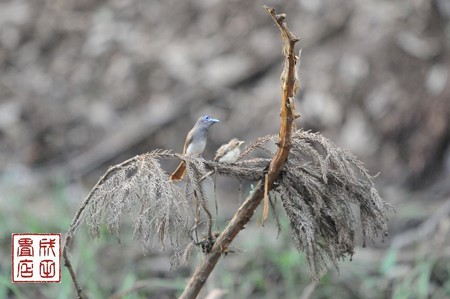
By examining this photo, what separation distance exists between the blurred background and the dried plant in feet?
6.65

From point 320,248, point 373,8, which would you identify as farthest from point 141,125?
point 320,248

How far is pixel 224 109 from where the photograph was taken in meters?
7.21

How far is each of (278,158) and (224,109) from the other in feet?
16.5

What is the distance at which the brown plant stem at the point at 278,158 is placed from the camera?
81.7 inches

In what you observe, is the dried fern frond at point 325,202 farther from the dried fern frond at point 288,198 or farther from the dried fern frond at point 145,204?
the dried fern frond at point 145,204

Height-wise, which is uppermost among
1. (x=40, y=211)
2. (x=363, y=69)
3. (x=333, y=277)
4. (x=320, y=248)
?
(x=363, y=69)

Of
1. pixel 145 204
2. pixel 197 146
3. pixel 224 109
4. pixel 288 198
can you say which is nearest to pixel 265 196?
pixel 288 198

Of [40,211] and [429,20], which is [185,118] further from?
[429,20]

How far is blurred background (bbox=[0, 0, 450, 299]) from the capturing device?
495 cm

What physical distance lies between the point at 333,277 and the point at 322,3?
3.25m

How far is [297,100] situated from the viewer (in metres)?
6.81

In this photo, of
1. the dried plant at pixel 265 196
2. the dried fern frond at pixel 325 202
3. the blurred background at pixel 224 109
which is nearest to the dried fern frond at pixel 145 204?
the dried plant at pixel 265 196

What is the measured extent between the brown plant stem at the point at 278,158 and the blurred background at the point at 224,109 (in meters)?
1.97

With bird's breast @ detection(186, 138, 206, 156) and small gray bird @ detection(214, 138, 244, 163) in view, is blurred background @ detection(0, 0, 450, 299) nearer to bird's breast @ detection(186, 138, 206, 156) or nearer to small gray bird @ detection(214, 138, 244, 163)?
bird's breast @ detection(186, 138, 206, 156)
